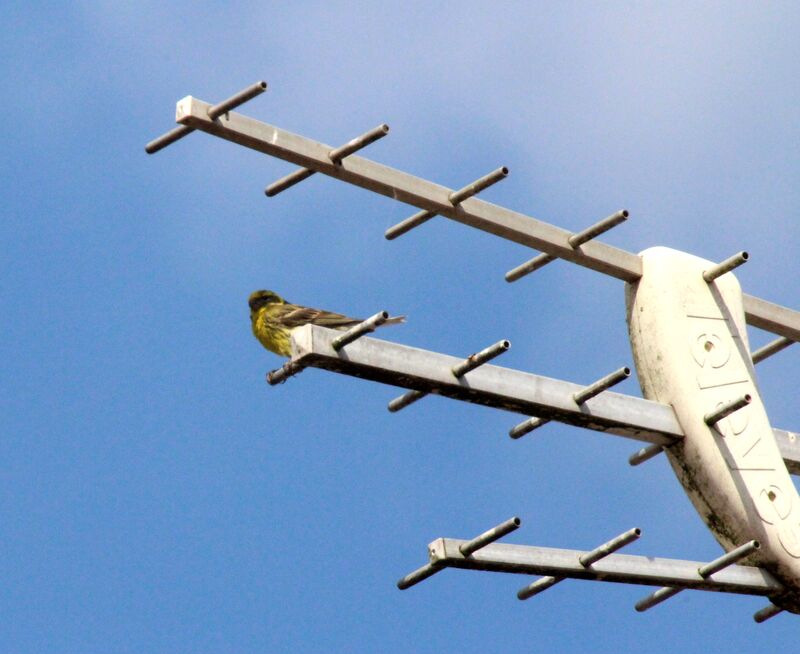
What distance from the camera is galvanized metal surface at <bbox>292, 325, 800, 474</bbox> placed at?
21.0 ft

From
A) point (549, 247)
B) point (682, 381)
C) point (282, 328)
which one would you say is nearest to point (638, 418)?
point (682, 381)

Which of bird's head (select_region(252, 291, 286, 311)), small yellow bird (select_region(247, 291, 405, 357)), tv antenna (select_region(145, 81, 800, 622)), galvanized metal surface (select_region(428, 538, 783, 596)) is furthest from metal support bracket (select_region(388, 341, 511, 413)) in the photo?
bird's head (select_region(252, 291, 286, 311))

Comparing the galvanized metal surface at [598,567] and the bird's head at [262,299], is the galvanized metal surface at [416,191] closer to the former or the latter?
the galvanized metal surface at [598,567]

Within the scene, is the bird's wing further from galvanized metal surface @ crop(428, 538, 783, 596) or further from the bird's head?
galvanized metal surface @ crop(428, 538, 783, 596)

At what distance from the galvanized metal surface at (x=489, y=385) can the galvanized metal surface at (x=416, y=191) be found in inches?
31.0

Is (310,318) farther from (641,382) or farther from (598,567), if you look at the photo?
(598,567)

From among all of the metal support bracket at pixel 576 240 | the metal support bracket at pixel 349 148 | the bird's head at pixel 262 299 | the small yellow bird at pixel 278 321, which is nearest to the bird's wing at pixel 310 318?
the small yellow bird at pixel 278 321

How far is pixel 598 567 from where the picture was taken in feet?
23.4

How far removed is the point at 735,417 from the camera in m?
8.16

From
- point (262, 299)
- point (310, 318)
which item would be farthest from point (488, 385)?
point (262, 299)

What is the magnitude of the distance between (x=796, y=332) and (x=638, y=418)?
184cm

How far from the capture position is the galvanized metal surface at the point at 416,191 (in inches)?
262

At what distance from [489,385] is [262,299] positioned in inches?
178

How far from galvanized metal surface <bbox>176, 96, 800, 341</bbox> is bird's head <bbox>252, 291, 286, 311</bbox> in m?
3.39
